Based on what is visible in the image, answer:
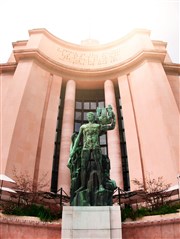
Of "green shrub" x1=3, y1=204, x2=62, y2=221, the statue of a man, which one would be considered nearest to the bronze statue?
the statue of a man

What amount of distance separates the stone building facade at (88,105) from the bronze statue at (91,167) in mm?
9543

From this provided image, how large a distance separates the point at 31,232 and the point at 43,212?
172 centimetres

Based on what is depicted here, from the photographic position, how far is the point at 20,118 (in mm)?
19906

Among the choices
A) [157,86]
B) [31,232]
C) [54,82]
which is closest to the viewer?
[31,232]

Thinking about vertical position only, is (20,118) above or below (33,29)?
below

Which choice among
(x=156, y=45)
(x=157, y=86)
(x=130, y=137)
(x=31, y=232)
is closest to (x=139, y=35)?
(x=156, y=45)

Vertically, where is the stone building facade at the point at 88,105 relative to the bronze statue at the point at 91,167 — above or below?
above

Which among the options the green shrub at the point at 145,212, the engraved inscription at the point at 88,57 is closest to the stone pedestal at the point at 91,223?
the green shrub at the point at 145,212

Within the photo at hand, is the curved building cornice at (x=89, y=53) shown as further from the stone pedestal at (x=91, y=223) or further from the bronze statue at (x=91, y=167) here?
the stone pedestal at (x=91, y=223)

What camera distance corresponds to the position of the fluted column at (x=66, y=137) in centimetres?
1945

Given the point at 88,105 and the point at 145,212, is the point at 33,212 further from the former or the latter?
the point at 88,105

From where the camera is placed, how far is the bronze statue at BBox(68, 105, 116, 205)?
7926 millimetres

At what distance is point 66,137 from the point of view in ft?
72.1

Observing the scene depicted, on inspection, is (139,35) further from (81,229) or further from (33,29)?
(81,229)
